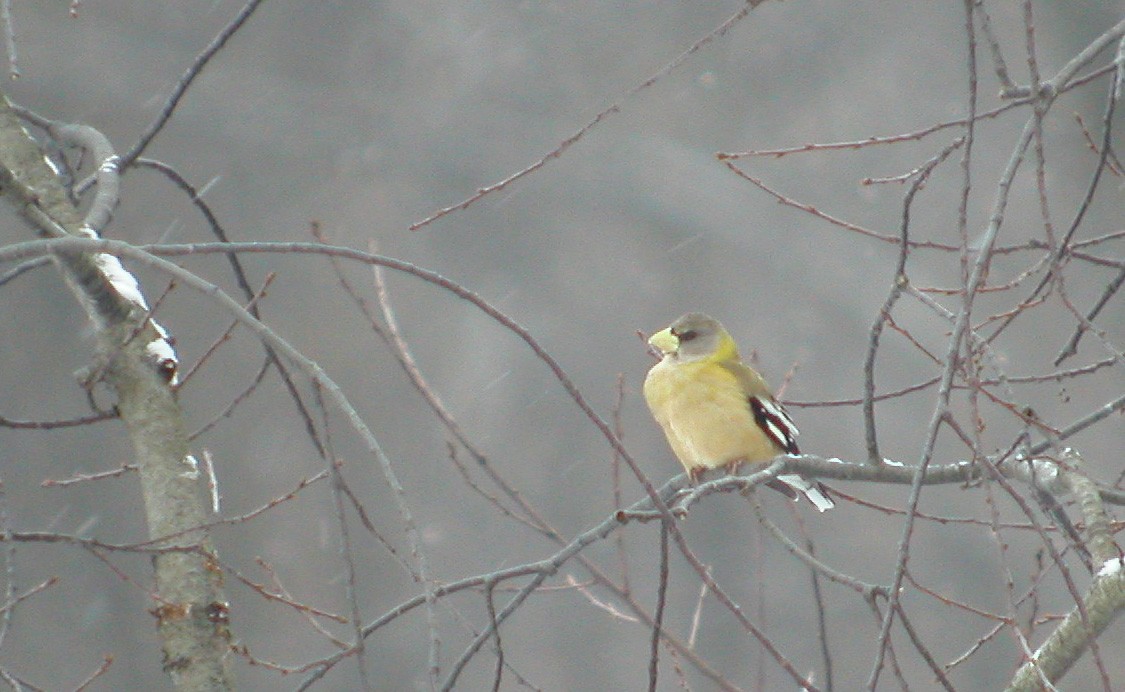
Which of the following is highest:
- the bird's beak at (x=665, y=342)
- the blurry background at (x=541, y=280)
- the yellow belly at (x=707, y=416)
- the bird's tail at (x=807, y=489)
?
the blurry background at (x=541, y=280)

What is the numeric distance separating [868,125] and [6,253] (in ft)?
48.7

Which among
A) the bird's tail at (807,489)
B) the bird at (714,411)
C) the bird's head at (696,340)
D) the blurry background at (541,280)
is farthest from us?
the blurry background at (541,280)

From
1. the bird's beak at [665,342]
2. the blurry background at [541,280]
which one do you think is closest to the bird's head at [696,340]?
the bird's beak at [665,342]

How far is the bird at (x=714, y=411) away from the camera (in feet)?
13.6

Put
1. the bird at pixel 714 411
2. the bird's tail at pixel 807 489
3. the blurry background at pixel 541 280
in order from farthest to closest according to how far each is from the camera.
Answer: the blurry background at pixel 541 280 < the bird at pixel 714 411 < the bird's tail at pixel 807 489

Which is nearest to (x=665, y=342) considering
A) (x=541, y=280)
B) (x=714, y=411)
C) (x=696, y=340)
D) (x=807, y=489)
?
(x=696, y=340)

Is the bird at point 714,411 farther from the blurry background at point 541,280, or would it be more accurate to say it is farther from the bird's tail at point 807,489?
the blurry background at point 541,280

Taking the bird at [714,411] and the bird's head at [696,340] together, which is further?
the bird's head at [696,340]

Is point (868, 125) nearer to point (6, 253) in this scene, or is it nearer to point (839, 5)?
point (839, 5)

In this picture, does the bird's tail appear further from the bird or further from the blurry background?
the blurry background

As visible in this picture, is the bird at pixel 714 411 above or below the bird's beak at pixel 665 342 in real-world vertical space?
below

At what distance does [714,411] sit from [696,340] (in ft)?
1.19

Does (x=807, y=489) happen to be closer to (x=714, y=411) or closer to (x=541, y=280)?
(x=714, y=411)

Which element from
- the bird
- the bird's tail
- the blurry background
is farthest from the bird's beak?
the blurry background
